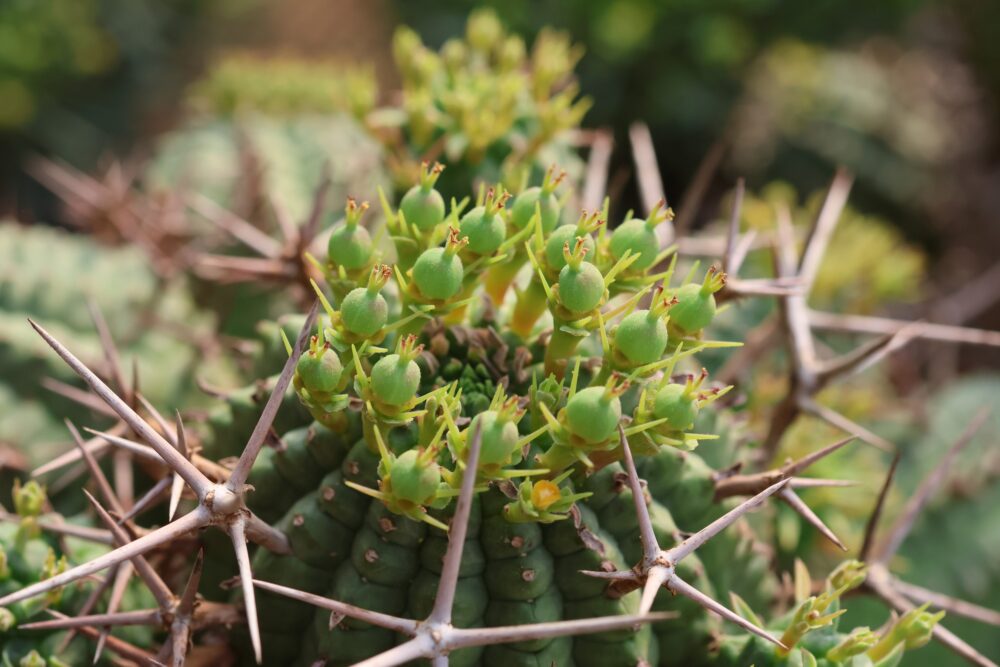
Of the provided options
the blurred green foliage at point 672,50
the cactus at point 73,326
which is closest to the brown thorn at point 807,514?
the cactus at point 73,326

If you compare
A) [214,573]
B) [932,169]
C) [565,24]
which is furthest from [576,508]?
[932,169]

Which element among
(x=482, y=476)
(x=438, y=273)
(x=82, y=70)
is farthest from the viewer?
(x=82, y=70)

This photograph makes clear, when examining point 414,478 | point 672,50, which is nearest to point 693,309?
point 414,478

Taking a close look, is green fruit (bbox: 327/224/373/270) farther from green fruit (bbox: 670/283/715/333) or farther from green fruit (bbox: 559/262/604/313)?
green fruit (bbox: 670/283/715/333)

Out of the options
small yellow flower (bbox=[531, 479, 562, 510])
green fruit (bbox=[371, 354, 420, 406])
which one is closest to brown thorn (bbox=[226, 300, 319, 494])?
green fruit (bbox=[371, 354, 420, 406])

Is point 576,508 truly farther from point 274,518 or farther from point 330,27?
point 330,27

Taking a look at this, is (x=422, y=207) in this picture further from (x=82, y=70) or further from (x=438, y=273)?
(x=82, y=70)
